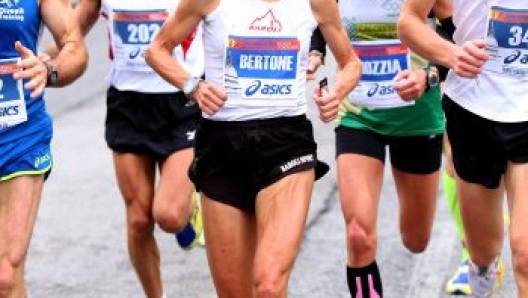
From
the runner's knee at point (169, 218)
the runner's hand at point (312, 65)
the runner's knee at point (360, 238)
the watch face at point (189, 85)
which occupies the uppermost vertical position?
the watch face at point (189, 85)

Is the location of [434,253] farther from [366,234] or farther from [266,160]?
[266,160]

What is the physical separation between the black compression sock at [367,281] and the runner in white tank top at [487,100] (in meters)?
0.63

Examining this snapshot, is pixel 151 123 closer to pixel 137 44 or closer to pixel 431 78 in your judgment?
pixel 137 44

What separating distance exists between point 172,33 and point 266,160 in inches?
25.2

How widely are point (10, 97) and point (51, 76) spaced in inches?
7.1

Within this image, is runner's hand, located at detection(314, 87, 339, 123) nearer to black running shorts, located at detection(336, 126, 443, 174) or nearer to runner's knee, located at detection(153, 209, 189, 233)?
black running shorts, located at detection(336, 126, 443, 174)

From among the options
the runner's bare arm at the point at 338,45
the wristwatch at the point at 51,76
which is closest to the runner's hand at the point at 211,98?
the runner's bare arm at the point at 338,45

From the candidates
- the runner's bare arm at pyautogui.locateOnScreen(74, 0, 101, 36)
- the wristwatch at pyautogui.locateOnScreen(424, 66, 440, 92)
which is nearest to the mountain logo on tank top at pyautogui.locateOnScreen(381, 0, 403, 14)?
the wristwatch at pyautogui.locateOnScreen(424, 66, 440, 92)

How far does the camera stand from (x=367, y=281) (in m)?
6.89

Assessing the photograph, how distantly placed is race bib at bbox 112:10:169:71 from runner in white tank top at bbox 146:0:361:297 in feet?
4.33

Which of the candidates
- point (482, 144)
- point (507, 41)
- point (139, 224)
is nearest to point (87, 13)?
Answer: point (139, 224)

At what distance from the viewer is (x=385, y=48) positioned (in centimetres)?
700

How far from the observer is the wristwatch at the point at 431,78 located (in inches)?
266

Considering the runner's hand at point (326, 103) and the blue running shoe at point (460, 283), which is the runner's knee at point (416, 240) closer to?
the blue running shoe at point (460, 283)
